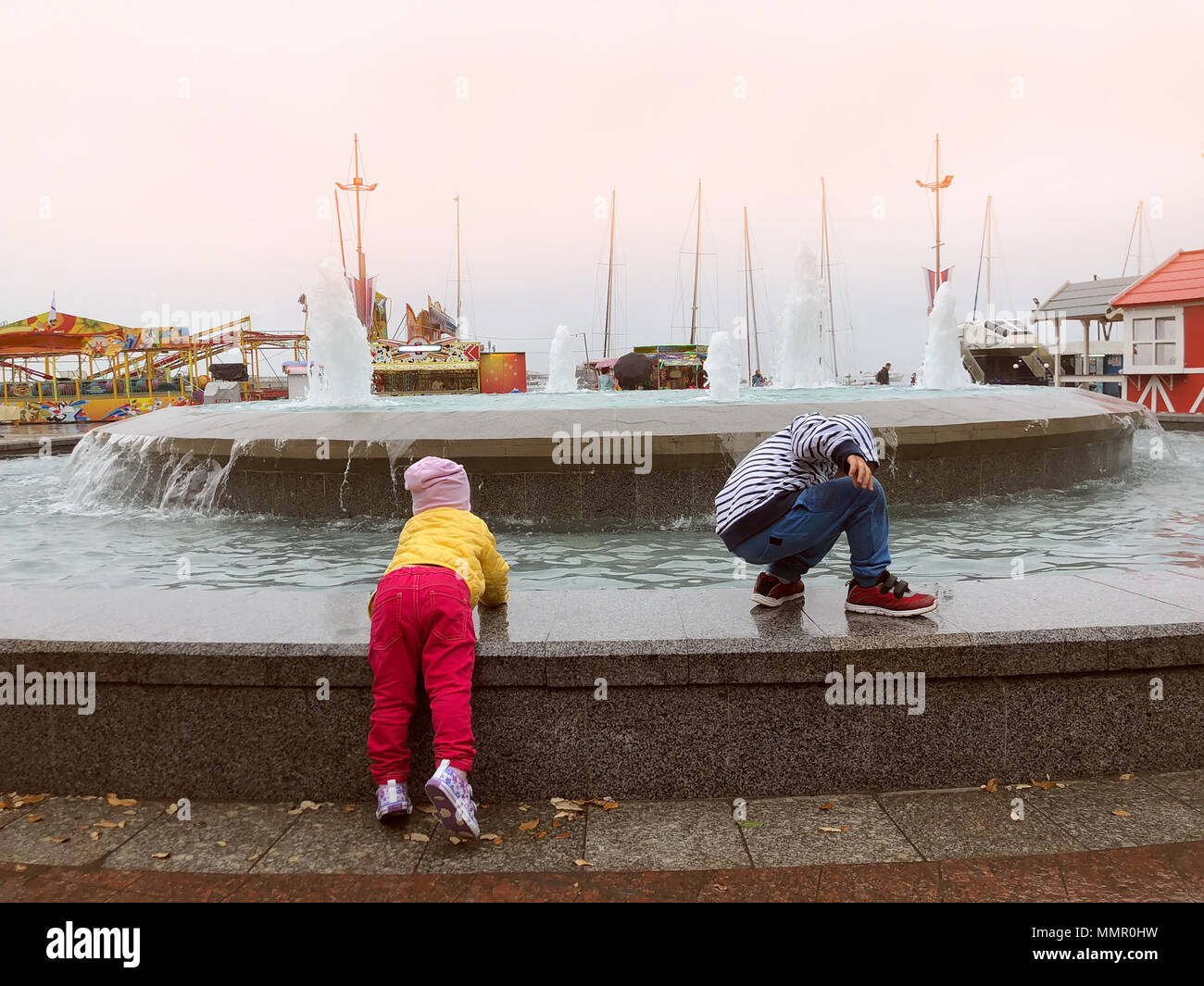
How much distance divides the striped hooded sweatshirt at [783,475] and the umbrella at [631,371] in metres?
26.2

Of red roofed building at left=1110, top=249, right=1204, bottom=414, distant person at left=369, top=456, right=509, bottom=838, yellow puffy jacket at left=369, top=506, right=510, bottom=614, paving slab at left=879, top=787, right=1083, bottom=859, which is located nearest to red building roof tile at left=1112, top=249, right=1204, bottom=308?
red roofed building at left=1110, top=249, right=1204, bottom=414

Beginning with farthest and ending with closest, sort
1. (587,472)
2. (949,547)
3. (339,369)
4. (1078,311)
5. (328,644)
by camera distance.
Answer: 1. (1078,311)
2. (339,369)
3. (587,472)
4. (949,547)
5. (328,644)

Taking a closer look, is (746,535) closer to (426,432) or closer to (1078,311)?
(426,432)

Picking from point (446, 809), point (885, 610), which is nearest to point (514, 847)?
point (446, 809)

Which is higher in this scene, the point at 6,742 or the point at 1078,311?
the point at 1078,311

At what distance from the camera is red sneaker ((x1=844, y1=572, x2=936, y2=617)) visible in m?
4.00

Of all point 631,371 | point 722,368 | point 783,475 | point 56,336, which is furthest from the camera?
point 56,336

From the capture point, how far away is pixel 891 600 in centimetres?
402

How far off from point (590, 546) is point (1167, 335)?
21.7 metres

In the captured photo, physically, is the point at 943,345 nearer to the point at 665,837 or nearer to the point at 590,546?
the point at 590,546

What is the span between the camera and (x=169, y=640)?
12.2 feet
